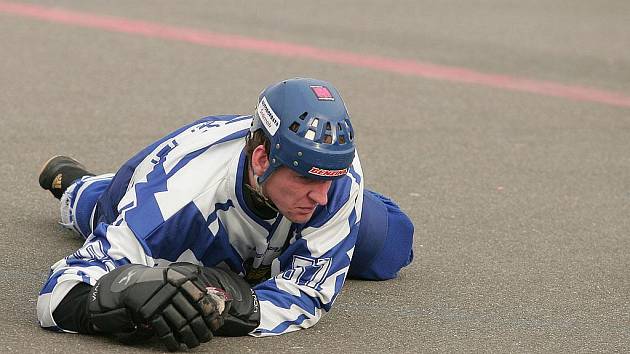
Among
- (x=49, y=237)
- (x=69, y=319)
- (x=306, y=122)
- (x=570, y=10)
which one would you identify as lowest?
(x=570, y=10)

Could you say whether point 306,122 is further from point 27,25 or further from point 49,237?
point 27,25

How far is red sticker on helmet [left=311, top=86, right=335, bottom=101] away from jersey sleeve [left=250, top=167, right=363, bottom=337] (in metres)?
0.46

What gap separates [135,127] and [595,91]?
15.0 ft

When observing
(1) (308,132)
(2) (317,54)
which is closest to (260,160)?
(1) (308,132)

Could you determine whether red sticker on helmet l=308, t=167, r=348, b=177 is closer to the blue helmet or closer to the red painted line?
the blue helmet

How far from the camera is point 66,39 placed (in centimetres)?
1125

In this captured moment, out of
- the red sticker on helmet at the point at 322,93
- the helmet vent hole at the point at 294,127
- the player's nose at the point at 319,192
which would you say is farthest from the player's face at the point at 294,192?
the red sticker on helmet at the point at 322,93

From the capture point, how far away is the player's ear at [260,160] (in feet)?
16.0

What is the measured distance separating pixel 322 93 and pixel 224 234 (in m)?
0.75

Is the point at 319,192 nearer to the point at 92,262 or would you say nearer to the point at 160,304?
the point at 160,304

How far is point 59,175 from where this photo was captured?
668 centimetres

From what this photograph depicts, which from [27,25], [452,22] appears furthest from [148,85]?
[452,22]

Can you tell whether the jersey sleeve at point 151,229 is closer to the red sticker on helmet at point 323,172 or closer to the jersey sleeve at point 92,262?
the jersey sleeve at point 92,262

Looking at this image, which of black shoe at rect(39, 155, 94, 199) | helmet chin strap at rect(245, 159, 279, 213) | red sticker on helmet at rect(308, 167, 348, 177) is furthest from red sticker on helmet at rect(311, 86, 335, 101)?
black shoe at rect(39, 155, 94, 199)
